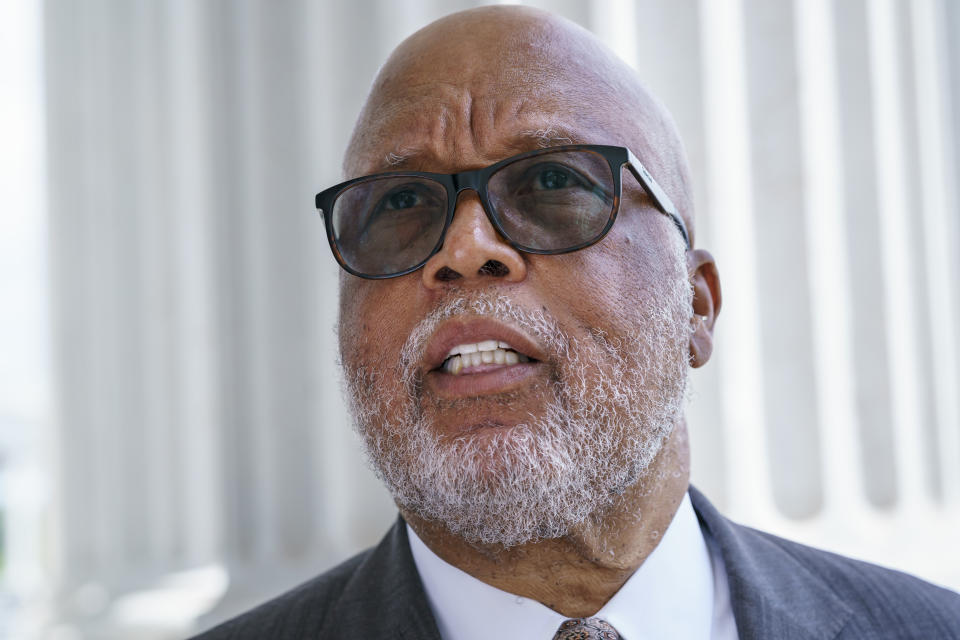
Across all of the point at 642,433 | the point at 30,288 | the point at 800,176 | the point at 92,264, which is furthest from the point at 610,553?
the point at 30,288

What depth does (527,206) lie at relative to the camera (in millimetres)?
1619

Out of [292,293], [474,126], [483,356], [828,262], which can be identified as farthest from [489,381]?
[828,262]

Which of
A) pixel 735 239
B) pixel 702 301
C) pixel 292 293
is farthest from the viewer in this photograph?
pixel 735 239

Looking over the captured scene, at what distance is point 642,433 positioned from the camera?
1.66 metres

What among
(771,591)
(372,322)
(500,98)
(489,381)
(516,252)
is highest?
(500,98)

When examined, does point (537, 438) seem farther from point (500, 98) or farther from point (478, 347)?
point (500, 98)

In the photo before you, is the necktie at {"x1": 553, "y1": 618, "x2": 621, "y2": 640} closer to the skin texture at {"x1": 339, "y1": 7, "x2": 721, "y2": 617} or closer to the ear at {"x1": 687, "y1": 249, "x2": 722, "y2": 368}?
the skin texture at {"x1": 339, "y1": 7, "x2": 721, "y2": 617}

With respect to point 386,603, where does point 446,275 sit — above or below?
above

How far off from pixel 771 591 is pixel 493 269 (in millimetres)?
961

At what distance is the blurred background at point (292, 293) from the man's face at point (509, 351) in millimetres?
1436

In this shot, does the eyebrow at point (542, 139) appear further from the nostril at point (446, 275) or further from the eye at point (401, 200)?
the nostril at point (446, 275)

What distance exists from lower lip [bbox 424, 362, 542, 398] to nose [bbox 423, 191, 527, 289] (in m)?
0.18

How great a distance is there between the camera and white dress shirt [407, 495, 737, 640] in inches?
64.2

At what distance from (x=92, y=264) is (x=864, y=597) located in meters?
3.04
